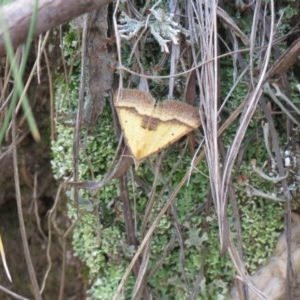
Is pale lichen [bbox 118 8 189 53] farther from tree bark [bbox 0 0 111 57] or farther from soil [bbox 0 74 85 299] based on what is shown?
soil [bbox 0 74 85 299]

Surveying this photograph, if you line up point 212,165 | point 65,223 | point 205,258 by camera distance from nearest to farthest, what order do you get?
point 212,165
point 205,258
point 65,223

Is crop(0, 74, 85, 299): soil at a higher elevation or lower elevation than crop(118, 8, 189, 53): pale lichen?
lower

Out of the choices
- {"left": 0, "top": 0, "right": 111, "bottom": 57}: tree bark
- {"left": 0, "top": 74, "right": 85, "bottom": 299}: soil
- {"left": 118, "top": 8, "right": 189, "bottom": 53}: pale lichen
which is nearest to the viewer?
{"left": 0, "top": 0, "right": 111, "bottom": 57}: tree bark

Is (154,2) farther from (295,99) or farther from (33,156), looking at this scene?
(33,156)

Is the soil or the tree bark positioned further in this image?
the soil

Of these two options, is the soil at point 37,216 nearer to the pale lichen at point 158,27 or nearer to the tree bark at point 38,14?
the pale lichen at point 158,27

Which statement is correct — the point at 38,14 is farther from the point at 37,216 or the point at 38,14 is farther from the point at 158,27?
the point at 37,216

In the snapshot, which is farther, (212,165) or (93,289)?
(93,289)

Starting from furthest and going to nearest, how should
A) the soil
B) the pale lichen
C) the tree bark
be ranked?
the soil
the pale lichen
the tree bark

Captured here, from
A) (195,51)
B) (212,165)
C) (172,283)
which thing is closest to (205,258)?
(172,283)

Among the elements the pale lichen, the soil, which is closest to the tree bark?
the pale lichen
